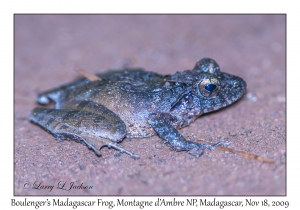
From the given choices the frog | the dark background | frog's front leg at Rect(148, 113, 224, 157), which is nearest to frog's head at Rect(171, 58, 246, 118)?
the frog

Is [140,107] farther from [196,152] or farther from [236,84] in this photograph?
[236,84]

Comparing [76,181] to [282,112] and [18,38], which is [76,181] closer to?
[282,112]

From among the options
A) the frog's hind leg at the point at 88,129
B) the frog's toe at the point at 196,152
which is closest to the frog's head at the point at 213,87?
the frog's toe at the point at 196,152

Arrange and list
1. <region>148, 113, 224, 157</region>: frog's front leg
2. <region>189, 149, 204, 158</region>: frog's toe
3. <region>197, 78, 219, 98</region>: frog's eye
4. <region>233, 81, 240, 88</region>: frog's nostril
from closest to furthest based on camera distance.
→ <region>189, 149, 204, 158</region>: frog's toe, <region>148, 113, 224, 157</region>: frog's front leg, <region>197, 78, 219, 98</region>: frog's eye, <region>233, 81, 240, 88</region>: frog's nostril

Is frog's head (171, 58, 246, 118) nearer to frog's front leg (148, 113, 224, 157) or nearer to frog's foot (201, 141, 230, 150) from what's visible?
frog's front leg (148, 113, 224, 157)

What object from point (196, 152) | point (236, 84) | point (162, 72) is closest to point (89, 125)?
point (196, 152)

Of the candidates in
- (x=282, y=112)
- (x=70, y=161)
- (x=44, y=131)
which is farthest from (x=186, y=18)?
(x=70, y=161)
